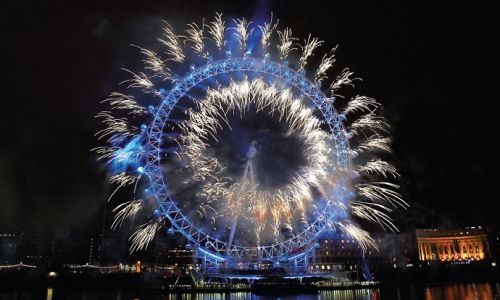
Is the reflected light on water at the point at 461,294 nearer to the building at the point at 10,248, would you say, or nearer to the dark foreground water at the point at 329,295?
the dark foreground water at the point at 329,295

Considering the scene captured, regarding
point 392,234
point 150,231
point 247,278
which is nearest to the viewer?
point 150,231

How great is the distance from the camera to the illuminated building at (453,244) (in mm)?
102375

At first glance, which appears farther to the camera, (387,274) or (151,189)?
(387,274)

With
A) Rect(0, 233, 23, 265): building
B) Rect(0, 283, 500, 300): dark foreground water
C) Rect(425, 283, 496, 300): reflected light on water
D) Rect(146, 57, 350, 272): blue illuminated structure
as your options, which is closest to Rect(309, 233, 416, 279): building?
Rect(425, 283, 496, 300): reflected light on water

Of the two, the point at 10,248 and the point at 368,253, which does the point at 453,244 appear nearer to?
the point at 368,253

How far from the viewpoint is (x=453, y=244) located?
347 feet

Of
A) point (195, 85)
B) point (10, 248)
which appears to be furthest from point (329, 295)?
point (10, 248)

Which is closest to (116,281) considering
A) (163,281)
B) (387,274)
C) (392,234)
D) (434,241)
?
(163,281)

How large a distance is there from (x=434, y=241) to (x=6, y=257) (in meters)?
105

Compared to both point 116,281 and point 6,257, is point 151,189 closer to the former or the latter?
point 116,281

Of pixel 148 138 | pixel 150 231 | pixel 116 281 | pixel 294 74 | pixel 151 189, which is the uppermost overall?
pixel 294 74

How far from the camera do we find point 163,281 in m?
56.8

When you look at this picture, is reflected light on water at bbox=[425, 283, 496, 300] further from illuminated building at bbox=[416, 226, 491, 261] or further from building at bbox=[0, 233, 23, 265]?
building at bbox=[0, 233, 23, 265]

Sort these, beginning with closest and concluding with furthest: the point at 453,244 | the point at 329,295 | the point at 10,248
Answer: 1. the point at 329,295
2. the point at 10,248
3. the point at 453,244
